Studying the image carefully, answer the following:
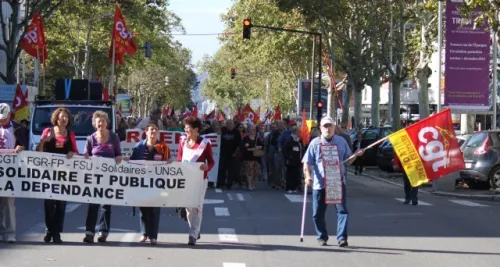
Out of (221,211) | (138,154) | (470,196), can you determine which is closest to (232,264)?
(138,154)

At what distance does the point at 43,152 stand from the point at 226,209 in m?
5.37

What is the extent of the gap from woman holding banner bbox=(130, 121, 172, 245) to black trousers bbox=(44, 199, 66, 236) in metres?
1.03

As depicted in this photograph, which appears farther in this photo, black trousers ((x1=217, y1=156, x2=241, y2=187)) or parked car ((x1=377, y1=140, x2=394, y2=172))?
parked car ((x1=377, y1=140, x2=394, y2=172))

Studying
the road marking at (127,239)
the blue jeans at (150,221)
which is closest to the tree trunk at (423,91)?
the road marking at (127,239)

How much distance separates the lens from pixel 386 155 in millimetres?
27406

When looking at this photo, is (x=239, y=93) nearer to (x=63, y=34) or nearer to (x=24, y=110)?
(x=63, y=34)

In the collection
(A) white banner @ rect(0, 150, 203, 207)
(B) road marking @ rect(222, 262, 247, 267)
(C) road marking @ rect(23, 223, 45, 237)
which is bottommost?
(C) road marking @ rect(23, 223, 45, 237)

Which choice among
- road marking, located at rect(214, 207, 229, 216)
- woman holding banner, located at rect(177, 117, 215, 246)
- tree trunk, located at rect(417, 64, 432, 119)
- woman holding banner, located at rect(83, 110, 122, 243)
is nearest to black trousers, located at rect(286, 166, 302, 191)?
road marking, located at rect(214, 207, 229, 216)

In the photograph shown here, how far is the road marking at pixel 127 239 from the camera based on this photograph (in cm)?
1055

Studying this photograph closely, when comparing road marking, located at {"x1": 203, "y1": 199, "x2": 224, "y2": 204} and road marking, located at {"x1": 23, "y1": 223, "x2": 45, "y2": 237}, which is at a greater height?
road marking, located at {"x1": 23, "y1": 223, "x2": 45, "y2": 237}

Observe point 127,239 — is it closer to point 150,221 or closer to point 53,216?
point 150,221

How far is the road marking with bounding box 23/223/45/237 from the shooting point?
11.3 m

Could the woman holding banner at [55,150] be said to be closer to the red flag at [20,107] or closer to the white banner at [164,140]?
the white banner at [164,140]

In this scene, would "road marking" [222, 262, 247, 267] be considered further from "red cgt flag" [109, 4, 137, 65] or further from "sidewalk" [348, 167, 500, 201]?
"red cgt flag" [109, 4, 137, 65]
